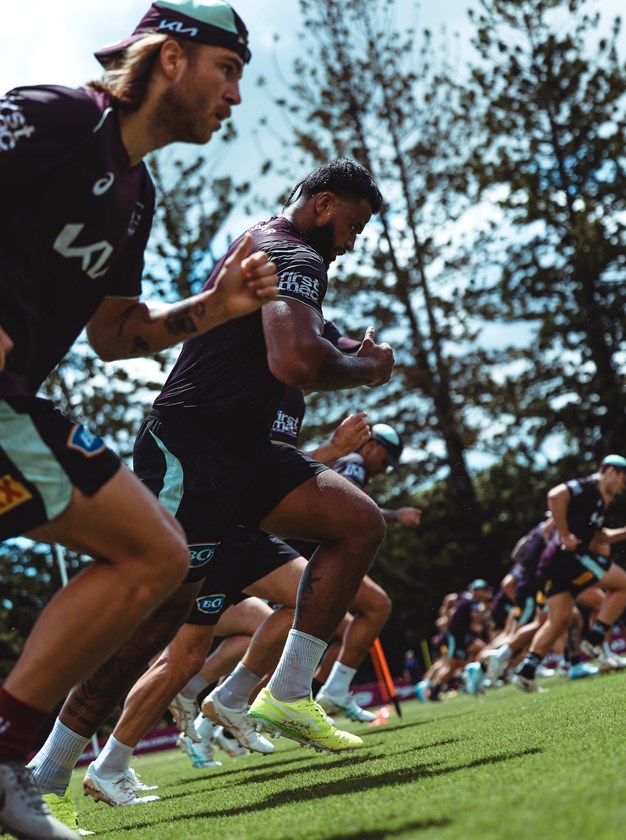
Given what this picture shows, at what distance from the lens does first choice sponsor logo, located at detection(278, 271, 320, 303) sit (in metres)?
4.34

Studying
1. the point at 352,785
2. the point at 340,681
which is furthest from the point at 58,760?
the point at 340,681

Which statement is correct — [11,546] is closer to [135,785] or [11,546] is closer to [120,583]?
[135,785]

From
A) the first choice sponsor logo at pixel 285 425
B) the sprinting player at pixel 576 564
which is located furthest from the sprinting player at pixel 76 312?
the sprinting player at pixel 576 564

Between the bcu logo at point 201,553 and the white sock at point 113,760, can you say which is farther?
the white sock at point 113,760

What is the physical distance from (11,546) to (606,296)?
16.8m

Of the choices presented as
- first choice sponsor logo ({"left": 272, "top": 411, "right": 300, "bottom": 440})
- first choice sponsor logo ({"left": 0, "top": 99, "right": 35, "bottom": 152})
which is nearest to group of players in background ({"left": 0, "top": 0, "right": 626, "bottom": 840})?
first choice sponsor logo ({"left": 0, "top": 99, "right": 35, "bottom": 152})

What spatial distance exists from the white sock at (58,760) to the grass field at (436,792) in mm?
241

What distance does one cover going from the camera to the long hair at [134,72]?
304 cm

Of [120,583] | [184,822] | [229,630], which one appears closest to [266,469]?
[184,822]

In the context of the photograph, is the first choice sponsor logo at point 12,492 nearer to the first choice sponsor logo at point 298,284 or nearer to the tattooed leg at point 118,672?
the tattooed leg at point 118,672

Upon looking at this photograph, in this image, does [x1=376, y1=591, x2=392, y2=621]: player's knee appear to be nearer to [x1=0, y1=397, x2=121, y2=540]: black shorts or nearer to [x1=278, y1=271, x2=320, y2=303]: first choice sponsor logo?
[x1=278, y1=271, x2=320, y2=303]: first choice sponsor logo

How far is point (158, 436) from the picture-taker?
14.6ft

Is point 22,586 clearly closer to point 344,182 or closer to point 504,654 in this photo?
point 504,654

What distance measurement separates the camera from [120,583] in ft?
9.12
